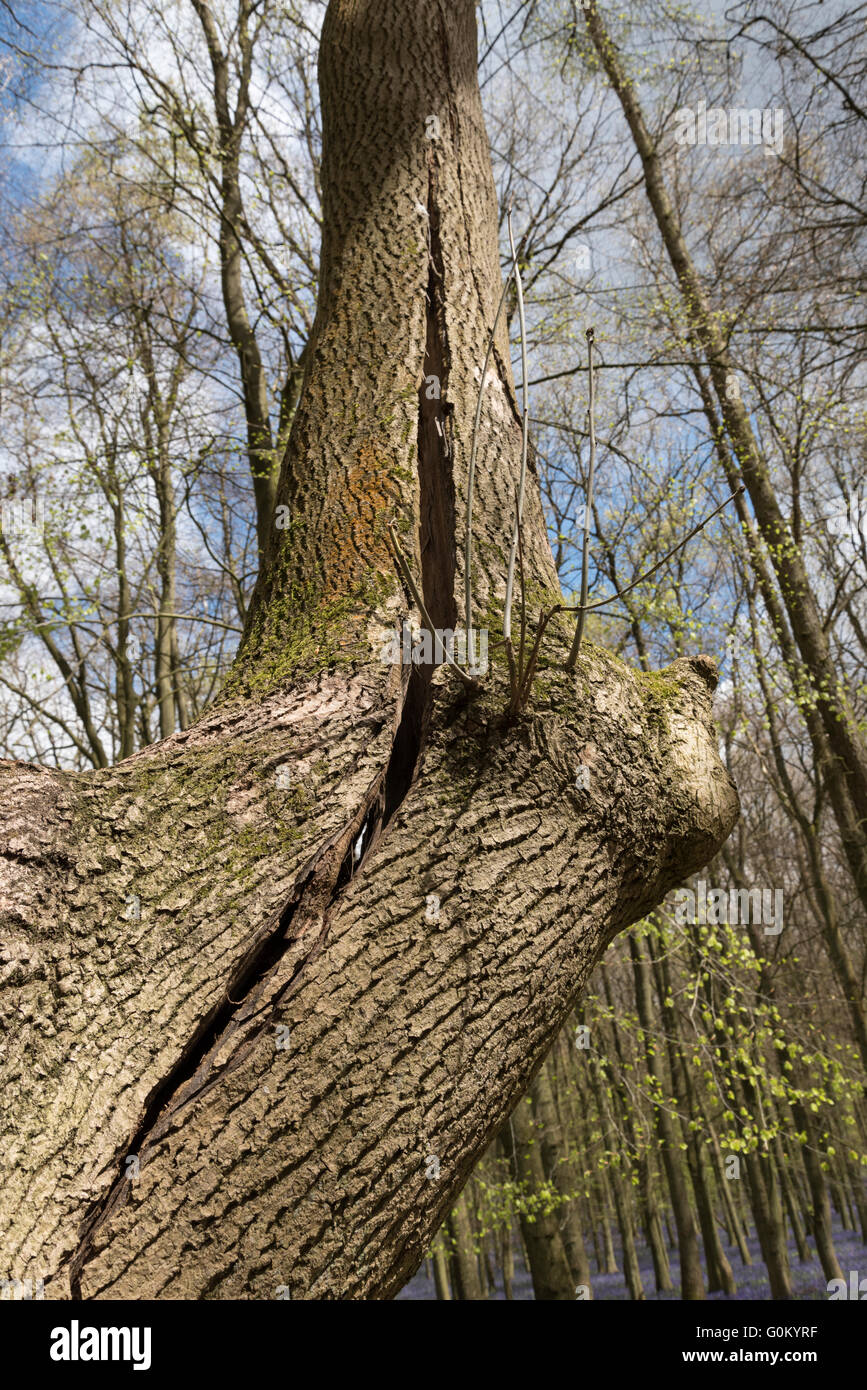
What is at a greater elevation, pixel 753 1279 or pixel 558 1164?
pixel 558 1164

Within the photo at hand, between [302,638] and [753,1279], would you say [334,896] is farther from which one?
[753,1279]

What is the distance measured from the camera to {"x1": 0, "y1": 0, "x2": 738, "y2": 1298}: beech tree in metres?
1.29

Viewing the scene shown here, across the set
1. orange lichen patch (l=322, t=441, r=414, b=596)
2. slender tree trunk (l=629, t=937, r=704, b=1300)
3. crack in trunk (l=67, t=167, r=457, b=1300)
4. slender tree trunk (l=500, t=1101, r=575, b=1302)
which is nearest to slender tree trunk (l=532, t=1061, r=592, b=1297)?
slender tree trunk (l=500, t=1101, r=575, b=1302)

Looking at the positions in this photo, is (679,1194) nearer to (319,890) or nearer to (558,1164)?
(558,1164)

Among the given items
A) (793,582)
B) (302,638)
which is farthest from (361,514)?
(793,582)

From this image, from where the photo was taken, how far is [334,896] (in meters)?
1.60

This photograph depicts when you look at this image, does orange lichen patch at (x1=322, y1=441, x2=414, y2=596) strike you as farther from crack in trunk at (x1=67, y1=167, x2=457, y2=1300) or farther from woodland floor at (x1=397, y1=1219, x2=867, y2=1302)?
woodland floor at (x1=397, y1=1219, x2=867, y2=1302)

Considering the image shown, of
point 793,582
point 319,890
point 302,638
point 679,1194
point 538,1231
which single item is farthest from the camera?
point 679,1194

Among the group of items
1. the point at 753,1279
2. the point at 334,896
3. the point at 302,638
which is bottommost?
the point at 753,1279

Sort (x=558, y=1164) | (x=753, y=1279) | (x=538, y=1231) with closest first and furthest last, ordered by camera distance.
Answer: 1. (x=538, y=1231)
2. (x=558, y=1164)
3. (x=753, y=1279)

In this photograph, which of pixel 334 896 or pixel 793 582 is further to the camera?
pixel 793 582

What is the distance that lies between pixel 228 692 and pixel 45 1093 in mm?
943

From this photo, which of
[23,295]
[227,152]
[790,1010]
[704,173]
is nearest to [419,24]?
[227,152]

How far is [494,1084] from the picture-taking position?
1504mm
